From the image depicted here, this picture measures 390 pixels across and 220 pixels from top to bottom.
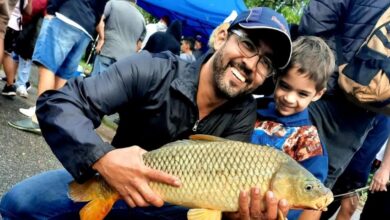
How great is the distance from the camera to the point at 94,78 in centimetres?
228

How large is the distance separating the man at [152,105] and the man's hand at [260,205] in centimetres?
3

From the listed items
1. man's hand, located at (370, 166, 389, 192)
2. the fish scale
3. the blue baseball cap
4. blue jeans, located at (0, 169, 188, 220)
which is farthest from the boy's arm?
the fish scale

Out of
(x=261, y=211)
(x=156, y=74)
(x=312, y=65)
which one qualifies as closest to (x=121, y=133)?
(x=156, y=74)

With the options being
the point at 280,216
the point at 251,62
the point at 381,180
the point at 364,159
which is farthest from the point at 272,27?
the point at 381,180

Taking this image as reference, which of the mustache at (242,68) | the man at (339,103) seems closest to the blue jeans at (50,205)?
the mustache at (242,68)

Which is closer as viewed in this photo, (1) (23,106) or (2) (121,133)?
(2) (121,133)

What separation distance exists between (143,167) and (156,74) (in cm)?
59

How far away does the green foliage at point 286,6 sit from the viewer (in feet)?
53.5

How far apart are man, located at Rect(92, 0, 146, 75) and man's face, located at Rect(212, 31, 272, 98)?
16.5ft

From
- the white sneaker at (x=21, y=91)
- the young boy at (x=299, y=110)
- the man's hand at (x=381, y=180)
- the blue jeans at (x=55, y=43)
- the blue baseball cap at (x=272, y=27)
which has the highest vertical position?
the blue baseball cap at (x=272, y=27)

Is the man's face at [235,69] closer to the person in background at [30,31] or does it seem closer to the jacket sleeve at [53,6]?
the jacket sleeve at [53,6]

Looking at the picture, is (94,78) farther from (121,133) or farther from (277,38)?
(277,38)

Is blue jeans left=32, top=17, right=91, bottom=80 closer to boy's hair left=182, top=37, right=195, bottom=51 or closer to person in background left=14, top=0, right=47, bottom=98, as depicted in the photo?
person in background left=14, top=0, right=47, bottom=98

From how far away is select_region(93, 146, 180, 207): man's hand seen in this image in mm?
2037
